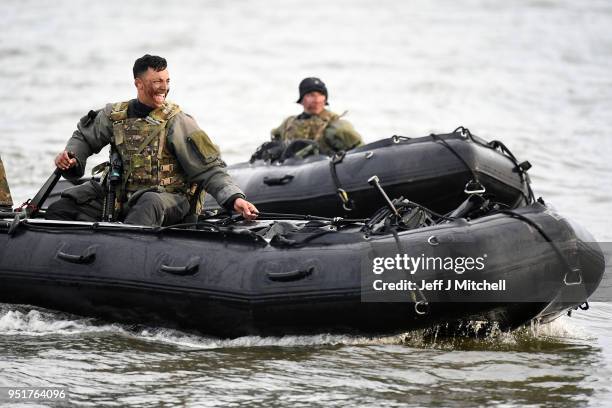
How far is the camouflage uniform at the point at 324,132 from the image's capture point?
11.4 metres

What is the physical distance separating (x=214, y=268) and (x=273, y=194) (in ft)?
10.1

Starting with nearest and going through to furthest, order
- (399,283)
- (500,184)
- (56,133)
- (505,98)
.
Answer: (399,283), (500,184), (56,133), (505,98)

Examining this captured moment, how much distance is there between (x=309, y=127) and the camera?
1162cm

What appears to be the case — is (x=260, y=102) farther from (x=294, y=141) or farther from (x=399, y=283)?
(x=399, y=283)

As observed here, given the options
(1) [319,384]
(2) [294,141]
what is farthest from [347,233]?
(2) [294,141]

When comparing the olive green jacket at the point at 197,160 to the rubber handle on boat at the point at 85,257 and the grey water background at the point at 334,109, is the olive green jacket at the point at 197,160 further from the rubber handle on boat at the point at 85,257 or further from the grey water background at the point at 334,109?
the grey water background at the point at 334,109

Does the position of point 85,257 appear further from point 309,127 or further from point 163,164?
point 309,127

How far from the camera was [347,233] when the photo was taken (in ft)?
24.2

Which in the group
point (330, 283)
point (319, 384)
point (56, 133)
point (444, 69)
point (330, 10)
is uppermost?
point (330, 10)

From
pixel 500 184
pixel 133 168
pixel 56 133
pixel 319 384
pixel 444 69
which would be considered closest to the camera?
pixel 319 384

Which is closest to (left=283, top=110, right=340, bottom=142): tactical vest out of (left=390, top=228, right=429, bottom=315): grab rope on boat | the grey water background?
the grey water background

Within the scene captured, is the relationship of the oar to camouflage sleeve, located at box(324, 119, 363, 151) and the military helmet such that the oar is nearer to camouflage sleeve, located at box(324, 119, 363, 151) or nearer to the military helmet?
camouflage sleeve, located at box(324, 119, 363, 151)

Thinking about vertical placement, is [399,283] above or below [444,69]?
below

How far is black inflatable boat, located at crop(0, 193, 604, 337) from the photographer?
7094 mm
